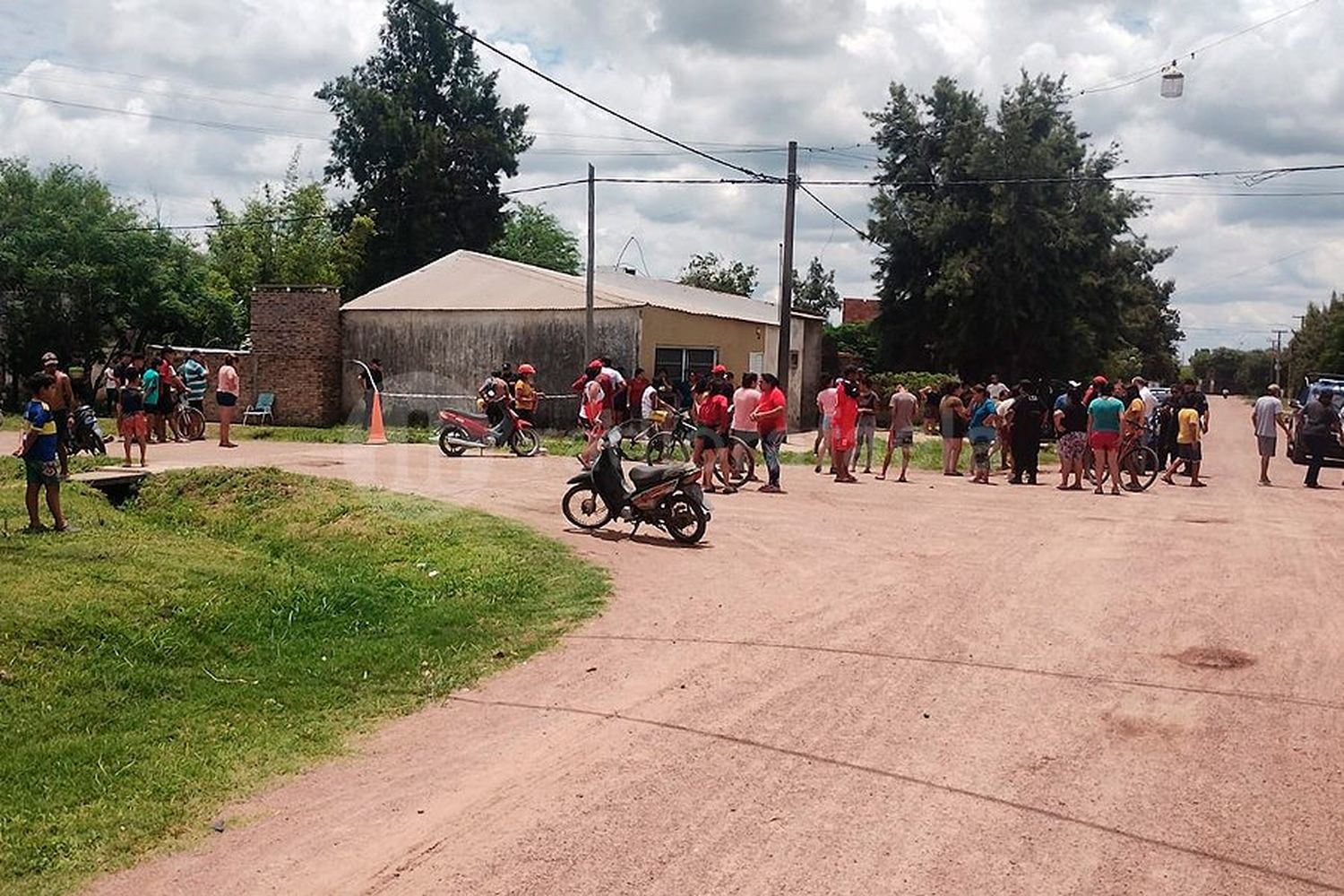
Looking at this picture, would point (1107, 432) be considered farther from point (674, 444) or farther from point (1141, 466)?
point (674, 444)

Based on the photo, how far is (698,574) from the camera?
11406 mm

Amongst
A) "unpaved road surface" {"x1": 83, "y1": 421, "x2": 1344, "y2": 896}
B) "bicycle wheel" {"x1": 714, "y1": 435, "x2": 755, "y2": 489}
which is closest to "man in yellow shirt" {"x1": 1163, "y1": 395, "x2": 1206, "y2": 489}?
"bicycle wheel" {"x1": 714, "y1": 435, "x2": 755, "y2": 489}

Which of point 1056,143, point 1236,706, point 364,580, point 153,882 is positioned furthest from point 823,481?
point 1056,143

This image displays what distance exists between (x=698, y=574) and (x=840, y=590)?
56.3 inches

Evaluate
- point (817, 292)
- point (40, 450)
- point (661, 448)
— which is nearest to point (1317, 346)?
point (817, 292)

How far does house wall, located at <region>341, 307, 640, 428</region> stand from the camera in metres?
26.8

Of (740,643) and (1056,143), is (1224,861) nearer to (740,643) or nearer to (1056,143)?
(740,643)

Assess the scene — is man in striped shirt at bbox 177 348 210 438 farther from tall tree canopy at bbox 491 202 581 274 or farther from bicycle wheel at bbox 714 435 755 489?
tall tree canopy at bbox 491 202 581 274

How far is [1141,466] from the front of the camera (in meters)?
19.2

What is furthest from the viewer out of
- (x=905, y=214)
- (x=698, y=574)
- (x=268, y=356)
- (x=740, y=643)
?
(x=905, y=214)

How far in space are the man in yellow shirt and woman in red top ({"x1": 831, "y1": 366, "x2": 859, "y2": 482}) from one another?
5435 mm

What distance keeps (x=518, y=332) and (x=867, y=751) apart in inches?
859

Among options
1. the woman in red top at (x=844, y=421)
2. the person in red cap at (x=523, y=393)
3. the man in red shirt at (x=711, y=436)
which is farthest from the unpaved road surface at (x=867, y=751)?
the person in red cap at (x=523, y=393)

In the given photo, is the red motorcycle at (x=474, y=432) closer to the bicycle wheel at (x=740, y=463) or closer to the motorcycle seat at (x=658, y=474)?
the bicycle wheel at (x=740, y=463)
